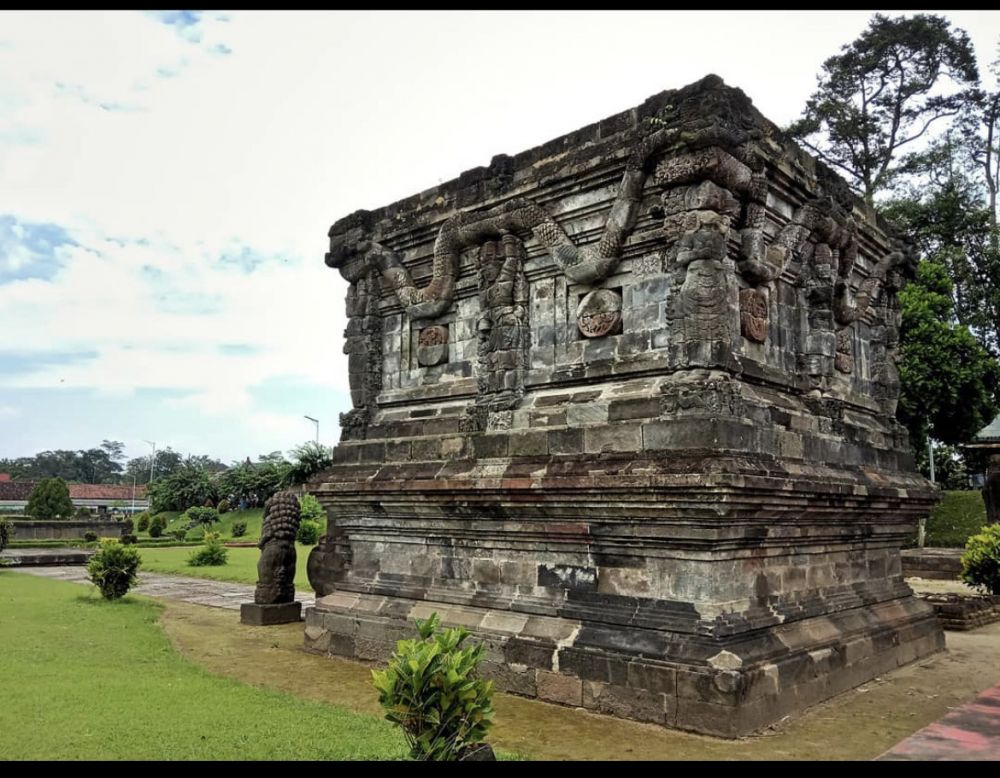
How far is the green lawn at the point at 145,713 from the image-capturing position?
542 cm

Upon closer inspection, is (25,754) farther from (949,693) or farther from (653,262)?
(949,693)

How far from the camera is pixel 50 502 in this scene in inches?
1681

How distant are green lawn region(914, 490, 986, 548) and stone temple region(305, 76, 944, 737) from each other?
1775cm

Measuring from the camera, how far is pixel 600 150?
8.23 metres

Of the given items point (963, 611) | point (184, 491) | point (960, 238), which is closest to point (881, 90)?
point (960, 238)

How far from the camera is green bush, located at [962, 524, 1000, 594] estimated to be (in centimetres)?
1405

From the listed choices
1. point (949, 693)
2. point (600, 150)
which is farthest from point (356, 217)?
point (949, 693)

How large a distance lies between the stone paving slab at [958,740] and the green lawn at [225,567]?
13.2 m

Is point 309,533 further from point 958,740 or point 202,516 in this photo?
point 958,740

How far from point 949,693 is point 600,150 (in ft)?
20.8

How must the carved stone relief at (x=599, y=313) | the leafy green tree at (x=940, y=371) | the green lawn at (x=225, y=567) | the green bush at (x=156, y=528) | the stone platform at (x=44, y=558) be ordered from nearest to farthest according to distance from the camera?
the carved stone relief at (x=599, y=313) → the green lawn at (x=225, y=567) → the stone platform at (x=44, y=558) → the leafy green tree at (x=940, y=371) → the green bush at (x=156, y=528)

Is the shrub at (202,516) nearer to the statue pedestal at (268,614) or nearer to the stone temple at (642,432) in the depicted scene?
the statue pedestal at (268,614)

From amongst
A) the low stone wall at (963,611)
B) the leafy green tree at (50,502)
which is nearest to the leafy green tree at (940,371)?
the low stone wall at (963,611)
